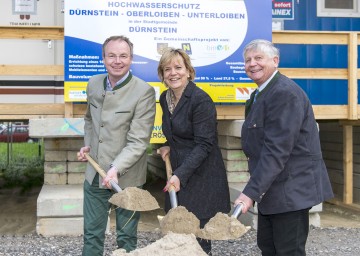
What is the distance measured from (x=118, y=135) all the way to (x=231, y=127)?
3.40m

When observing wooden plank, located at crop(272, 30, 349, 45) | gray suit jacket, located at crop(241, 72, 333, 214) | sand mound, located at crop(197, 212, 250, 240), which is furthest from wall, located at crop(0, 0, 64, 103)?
gray suit jacket, located at crop(241, 72, 333, 214)

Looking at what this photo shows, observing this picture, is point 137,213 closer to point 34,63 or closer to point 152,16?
point 152,16

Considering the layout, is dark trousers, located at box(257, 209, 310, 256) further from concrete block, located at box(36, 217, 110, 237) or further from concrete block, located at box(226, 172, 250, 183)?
concrete block, located at box(226, 172, 250, 183)

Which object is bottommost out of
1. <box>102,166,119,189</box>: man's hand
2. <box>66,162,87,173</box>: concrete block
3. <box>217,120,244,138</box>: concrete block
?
<box>66,162,87,173</box>: concrete block

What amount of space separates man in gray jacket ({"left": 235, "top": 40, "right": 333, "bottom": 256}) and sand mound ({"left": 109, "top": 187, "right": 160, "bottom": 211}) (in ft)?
2.33

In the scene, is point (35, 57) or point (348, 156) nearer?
point (35, 57)

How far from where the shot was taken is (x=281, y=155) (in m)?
3.21

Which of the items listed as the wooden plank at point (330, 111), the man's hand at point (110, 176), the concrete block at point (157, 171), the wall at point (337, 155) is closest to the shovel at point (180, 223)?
the man's hand at point (110, 176)

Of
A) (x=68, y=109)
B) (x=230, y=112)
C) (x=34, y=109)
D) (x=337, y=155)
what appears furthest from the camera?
(x=337, y=155)

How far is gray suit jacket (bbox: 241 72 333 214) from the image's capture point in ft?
10.6

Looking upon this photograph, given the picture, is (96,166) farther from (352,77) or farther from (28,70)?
(352,77)

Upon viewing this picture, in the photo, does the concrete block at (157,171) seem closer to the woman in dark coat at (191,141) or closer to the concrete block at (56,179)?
the concrete block at (56,179)

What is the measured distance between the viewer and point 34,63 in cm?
716

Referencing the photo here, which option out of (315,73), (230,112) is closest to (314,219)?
(230,112)
